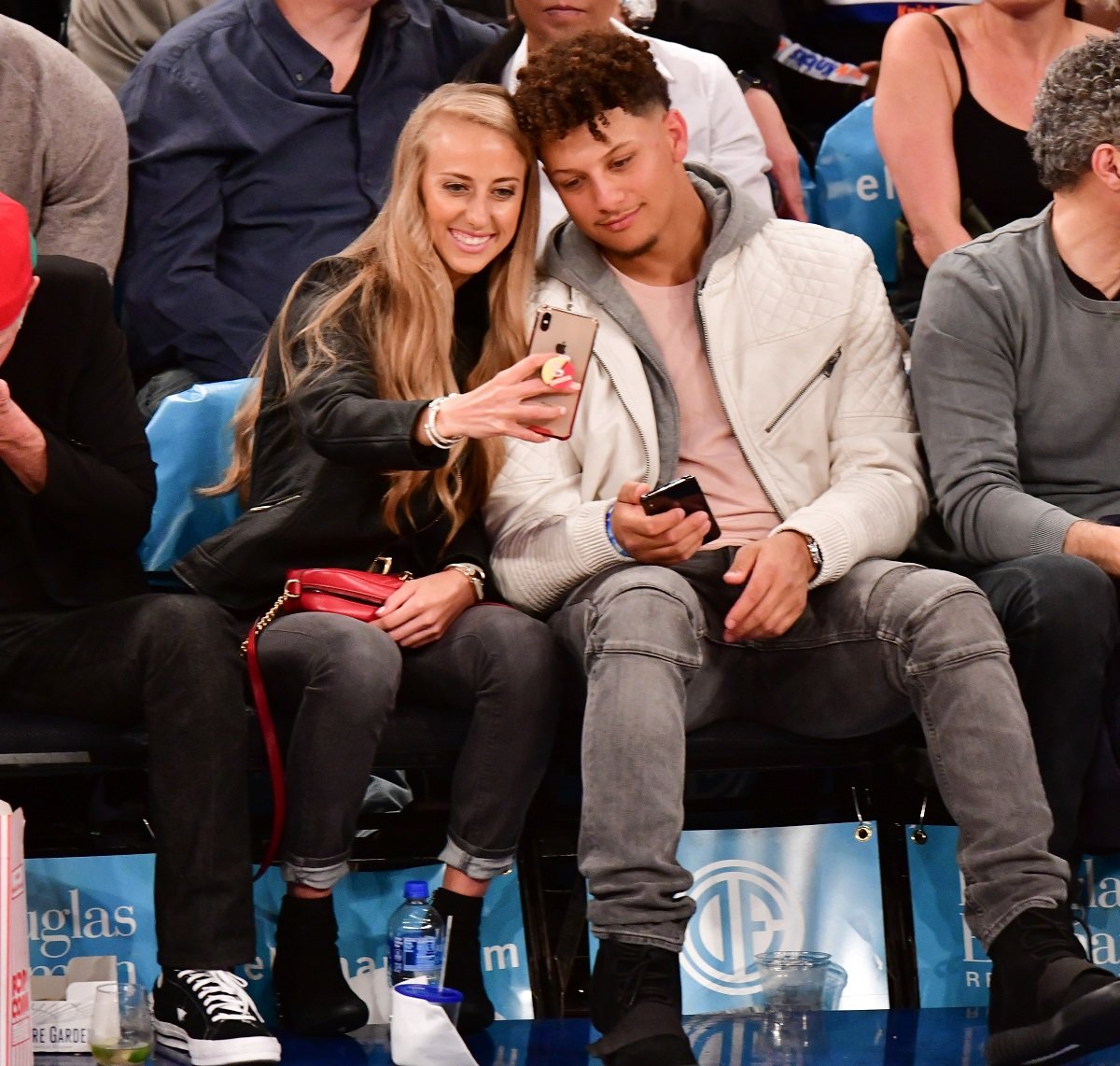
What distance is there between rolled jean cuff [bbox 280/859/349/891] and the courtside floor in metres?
0.25

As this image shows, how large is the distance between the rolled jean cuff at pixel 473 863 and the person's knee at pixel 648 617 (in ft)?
1.34

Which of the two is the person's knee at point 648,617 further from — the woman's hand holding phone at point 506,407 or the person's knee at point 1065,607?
the person's knee at point 1065,607

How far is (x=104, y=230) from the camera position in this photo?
365 cm

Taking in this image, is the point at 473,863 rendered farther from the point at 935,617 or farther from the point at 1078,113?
the point at 1078,113

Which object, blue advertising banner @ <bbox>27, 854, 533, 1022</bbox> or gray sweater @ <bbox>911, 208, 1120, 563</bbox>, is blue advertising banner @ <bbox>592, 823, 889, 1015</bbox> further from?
gray sweater @ <bbox>911, 208, 1120, 563</bbox>

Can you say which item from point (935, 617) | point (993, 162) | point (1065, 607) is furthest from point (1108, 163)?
point (935, 617)

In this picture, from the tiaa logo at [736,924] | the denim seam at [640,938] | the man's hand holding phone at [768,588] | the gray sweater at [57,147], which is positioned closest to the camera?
the denim seam at [640,938]

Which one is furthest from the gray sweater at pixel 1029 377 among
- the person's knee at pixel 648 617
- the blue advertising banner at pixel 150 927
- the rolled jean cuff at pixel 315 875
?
the rolled jean cuff at pixel 315 875

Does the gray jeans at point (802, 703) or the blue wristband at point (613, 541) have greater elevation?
the blue wristband at point (613, 541)

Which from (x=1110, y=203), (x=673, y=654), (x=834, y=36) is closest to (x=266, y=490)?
(x=673, y=654)

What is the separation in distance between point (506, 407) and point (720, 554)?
52 centimetres

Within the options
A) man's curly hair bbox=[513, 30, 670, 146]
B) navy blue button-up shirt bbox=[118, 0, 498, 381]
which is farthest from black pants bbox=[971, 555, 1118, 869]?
navy blue button-up shirt bbox=[118, 0, 498, 381]

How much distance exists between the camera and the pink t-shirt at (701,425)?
3.13 m

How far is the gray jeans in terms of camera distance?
251 cm
